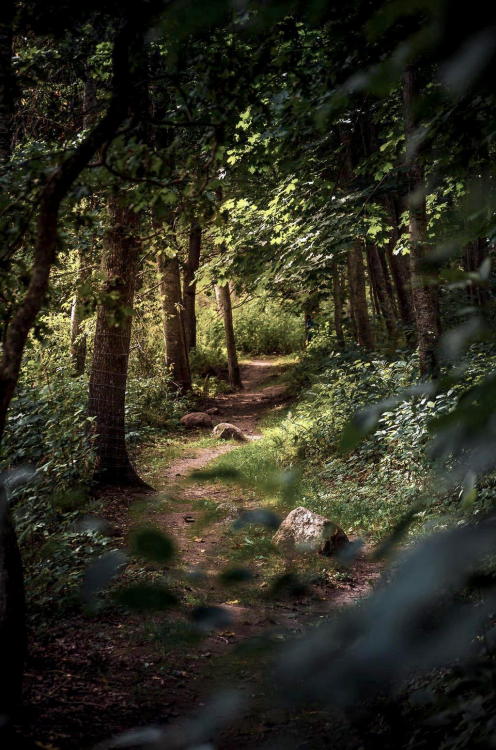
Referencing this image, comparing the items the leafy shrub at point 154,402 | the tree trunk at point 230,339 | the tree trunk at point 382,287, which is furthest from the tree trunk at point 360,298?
the tree trunk at point 230,339

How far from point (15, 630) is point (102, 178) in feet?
7.65

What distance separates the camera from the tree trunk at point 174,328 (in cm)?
1556

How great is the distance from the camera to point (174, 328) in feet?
53.6

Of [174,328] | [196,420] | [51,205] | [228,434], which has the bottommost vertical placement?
[228,434]

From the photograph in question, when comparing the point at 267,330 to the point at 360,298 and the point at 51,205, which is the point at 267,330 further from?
the point at 51,205

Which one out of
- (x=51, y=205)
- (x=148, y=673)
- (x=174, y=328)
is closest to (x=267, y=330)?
(x=174, y=328)

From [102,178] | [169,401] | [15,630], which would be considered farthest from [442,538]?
[169,401]

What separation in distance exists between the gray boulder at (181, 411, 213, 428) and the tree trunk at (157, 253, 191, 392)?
117 cm

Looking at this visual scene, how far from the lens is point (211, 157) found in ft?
8.90

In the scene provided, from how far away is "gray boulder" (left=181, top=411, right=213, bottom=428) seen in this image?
1502 cm

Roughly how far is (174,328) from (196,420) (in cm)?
281

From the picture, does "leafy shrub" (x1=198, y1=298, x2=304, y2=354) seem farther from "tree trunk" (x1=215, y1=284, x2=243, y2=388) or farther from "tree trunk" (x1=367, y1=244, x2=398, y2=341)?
"tree trunk" (x1=367, y1=244, x2=398, y2=341)

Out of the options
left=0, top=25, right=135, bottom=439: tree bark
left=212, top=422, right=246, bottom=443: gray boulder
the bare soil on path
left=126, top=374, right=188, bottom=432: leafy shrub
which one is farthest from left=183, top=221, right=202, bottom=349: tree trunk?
left=0, top=25, right=135, bottom=439: tree bark

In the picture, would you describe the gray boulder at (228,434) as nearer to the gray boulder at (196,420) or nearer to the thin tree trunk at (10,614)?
the gray boulder at (196,420)
